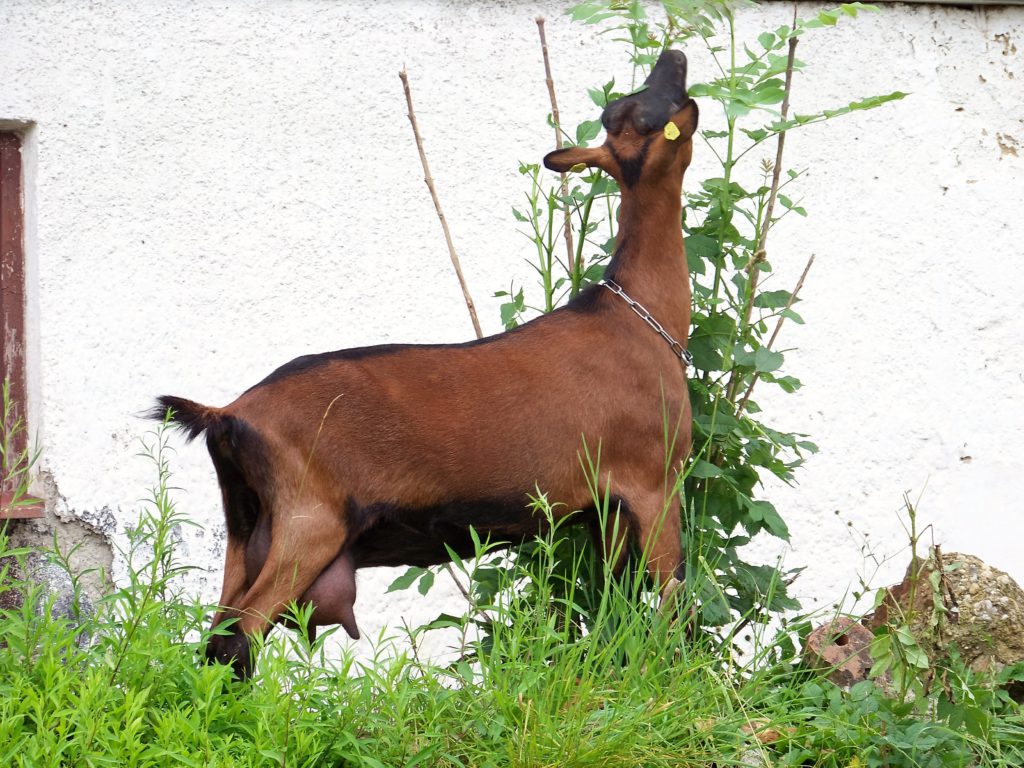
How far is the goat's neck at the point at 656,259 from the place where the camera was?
9.19ft

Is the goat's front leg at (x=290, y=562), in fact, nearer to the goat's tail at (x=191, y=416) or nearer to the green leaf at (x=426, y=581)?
A: the goat's tail at (x=191, y=416)

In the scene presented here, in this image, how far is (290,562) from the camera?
249cm

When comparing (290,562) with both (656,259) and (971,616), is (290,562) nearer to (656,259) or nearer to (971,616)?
(656,259)

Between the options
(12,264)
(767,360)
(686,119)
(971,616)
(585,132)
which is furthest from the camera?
(12,264)

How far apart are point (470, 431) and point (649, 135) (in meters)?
0.78

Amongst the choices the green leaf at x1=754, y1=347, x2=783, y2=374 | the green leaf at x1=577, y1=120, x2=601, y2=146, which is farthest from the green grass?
the green leaf at x1=577, y1=120, x2=601, y2=146

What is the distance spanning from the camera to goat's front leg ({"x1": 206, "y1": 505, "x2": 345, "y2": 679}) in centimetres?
248

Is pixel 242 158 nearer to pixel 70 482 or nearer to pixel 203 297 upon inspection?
pixel 203 297

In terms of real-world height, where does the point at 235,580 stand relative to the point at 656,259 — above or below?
below

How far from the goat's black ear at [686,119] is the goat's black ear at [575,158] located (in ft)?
0.58

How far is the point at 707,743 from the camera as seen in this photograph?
2.43 m

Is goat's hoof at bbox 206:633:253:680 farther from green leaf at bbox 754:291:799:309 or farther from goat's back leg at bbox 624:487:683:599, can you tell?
green leaf at bbox 754:291:799:309

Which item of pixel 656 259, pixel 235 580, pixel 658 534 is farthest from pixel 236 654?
pixel 656 259

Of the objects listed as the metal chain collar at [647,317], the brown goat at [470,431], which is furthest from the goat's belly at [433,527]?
the metal chain collar at [647,317]
